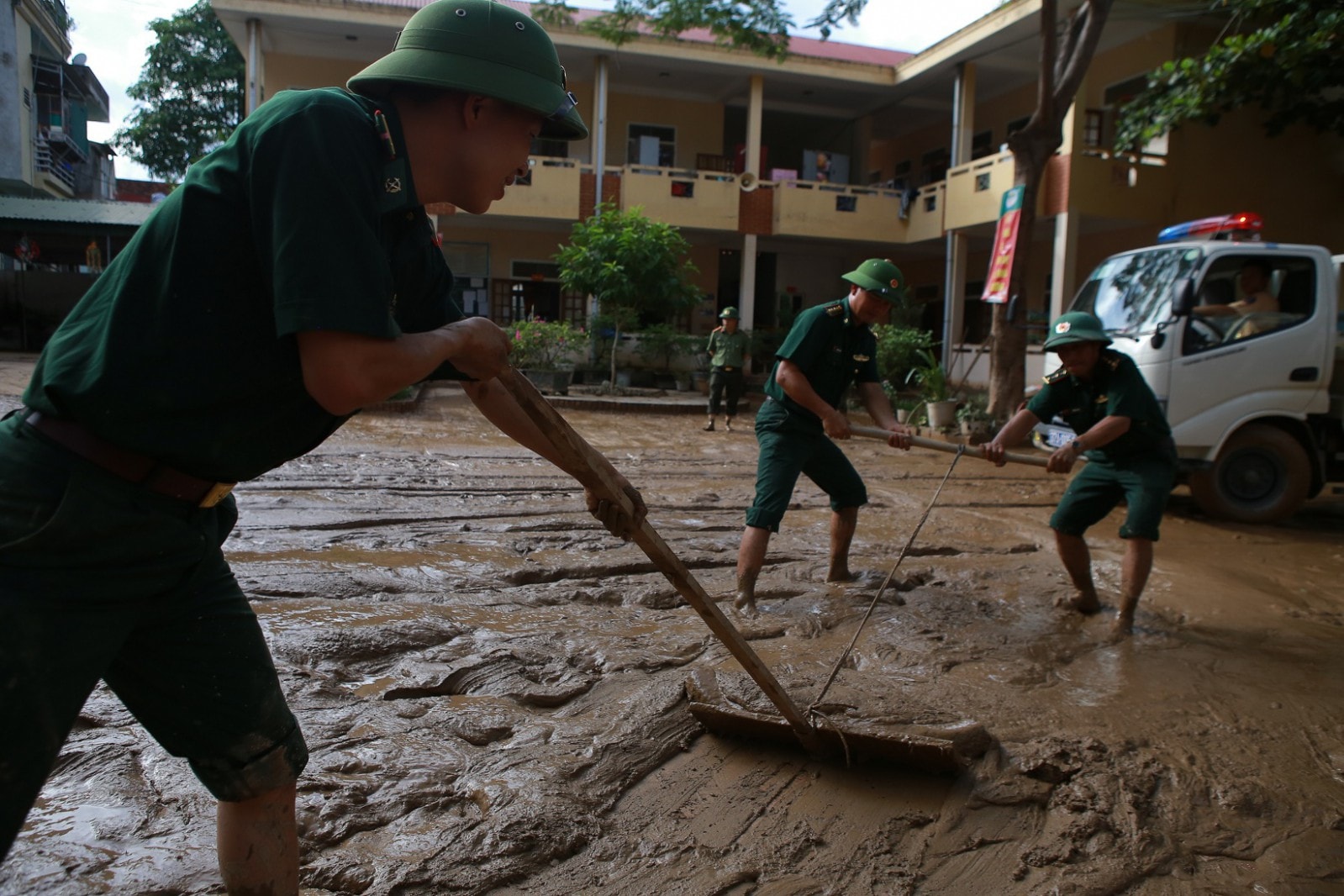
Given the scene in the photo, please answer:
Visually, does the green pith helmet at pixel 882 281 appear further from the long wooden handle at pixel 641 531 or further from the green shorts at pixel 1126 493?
the long wooden handle at pixel 641 531

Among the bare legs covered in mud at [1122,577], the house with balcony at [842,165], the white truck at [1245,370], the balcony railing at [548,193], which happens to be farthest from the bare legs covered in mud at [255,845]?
the balcony railing at [548,193]

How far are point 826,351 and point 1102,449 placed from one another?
60.4 inches

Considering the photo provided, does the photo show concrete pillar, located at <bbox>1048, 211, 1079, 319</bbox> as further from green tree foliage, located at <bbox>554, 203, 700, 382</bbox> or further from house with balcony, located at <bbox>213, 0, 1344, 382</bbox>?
green tree foliage, located at <bbox>554, 203, 700, 382</bbox>

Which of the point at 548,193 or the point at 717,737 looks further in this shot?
the point at 548,193

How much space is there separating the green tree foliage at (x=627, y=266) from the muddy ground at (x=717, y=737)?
9872 millimetres

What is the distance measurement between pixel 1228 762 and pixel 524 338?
13.7 m

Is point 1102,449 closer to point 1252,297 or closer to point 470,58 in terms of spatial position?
point 1252,297

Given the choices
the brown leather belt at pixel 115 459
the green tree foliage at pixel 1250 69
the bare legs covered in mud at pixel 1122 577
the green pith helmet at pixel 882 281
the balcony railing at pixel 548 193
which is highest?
the green tree foliage at pixel 1250 69

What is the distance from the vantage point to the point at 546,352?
52.1 feet

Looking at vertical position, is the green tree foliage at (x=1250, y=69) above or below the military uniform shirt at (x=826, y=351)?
above

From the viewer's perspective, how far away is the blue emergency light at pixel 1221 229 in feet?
25.8

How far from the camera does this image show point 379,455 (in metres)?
8.60

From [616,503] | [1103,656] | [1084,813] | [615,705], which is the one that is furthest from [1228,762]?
[616,503]

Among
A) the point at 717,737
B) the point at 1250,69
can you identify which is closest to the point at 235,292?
the point at 717,737
